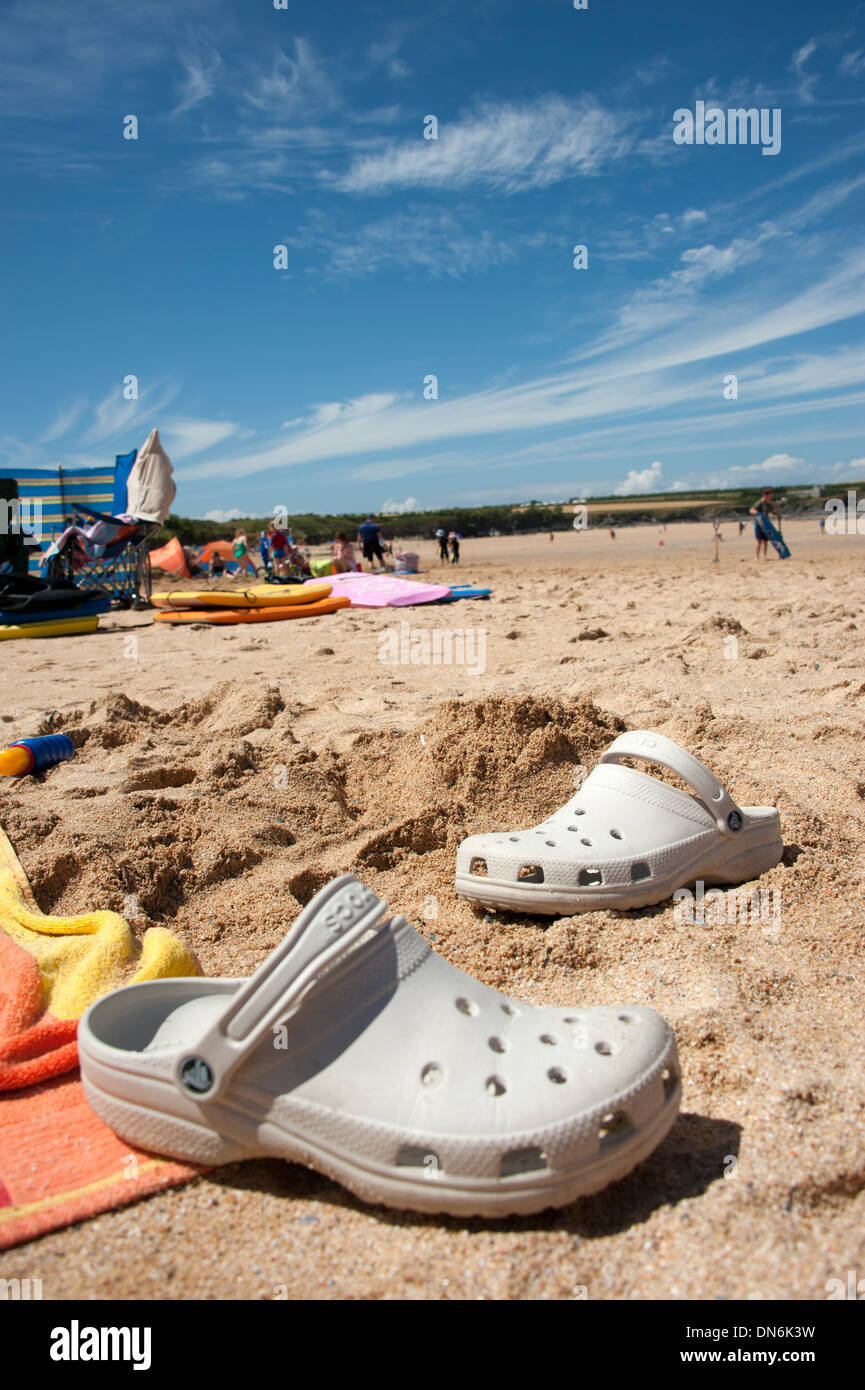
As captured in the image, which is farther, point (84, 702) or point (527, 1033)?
point (84, 702)

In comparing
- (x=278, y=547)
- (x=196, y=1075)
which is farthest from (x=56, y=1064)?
(x=278, y=547)

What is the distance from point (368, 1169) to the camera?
1101mm

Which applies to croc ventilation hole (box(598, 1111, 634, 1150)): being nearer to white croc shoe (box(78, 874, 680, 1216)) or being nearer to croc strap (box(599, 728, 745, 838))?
white croc shoe (box(78, 874, 680, 1216))

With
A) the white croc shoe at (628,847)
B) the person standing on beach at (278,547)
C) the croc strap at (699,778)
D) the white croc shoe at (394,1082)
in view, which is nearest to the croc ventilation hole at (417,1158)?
the white croc shoe at (394,1082)

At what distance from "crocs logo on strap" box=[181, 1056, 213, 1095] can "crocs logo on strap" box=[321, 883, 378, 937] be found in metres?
0.24

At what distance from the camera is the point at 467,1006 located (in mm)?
1205

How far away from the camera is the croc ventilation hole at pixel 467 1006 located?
120 centimetres

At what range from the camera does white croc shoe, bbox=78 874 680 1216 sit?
1.08 metres

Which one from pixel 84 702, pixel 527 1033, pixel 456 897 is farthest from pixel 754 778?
pixel 84 702

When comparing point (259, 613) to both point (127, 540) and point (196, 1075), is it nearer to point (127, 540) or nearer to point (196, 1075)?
point (127, 540)

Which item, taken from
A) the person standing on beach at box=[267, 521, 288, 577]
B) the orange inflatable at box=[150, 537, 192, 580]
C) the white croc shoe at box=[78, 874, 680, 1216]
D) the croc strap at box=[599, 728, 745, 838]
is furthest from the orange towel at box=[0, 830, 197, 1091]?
the orange inflatable at box=[150, 537, 192, 580]
